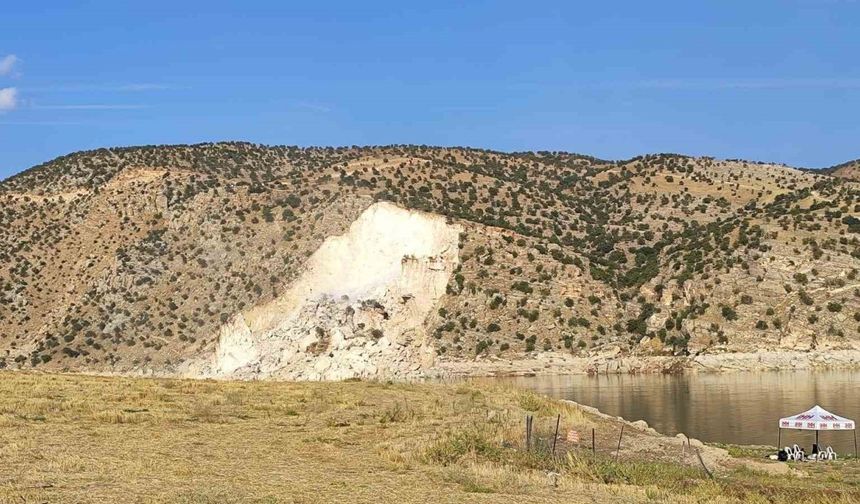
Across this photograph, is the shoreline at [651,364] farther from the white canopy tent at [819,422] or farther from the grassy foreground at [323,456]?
the white canopy tent at [819,422]

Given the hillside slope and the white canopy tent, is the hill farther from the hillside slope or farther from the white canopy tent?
the white canopy tent

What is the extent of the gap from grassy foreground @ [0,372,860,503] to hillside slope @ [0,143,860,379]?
34947mm

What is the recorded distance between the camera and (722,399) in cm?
4459

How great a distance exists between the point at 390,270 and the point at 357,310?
264 inches

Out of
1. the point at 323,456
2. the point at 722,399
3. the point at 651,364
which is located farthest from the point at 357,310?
the point at 323,456

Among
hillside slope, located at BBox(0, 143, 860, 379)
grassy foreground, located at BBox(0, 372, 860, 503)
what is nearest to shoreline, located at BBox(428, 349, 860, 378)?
hillside slope, located at BBox(0, 143, 860, 379)

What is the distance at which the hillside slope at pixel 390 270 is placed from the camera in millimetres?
68625

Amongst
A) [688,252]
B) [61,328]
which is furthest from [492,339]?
[61,328]

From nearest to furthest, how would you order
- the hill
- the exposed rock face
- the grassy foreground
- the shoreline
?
the grassy foreground
the shoreline
the exposed rock face
the hill

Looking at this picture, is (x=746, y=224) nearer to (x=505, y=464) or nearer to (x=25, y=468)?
(x=505, y=464)

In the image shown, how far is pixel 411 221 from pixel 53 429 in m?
57.6

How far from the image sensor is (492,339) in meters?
70.3

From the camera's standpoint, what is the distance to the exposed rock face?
218 ft

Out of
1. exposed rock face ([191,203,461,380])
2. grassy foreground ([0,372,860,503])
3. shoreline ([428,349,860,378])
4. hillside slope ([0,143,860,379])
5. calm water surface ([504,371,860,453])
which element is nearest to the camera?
grassy foreground ([0,372,860,503])
